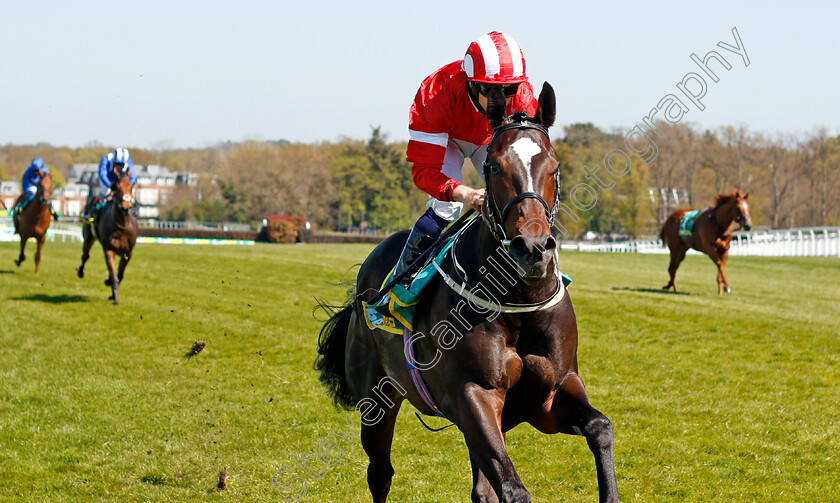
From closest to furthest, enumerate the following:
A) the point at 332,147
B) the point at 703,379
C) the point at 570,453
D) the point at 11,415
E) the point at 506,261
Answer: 1. the point at 506,261
2. the point at 570,453
3. the point at 11,415
4. the point at 703,379
5. the point at 332,147

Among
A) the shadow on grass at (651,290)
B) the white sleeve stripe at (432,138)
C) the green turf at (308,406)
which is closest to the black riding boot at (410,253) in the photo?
the white sleeve stripe at (432,138)

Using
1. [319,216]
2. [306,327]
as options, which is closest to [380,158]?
[319,216]

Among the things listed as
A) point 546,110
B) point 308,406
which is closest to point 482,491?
point 546,110

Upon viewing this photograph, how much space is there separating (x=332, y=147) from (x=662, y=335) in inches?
3504

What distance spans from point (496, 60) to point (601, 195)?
5668 centimetres

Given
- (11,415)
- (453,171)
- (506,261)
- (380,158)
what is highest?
(380,158)

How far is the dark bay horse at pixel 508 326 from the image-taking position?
134 inches

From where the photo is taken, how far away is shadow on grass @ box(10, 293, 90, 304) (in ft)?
51.9

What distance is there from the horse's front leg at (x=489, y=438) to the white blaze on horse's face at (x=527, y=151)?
3.43ft

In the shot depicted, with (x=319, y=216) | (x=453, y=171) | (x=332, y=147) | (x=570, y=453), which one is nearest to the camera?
(x=453, y=171)

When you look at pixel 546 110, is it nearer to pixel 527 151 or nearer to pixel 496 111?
pixel 496 111

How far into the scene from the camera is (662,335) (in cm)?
1290

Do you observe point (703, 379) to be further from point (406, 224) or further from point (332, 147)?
point (332, 147)

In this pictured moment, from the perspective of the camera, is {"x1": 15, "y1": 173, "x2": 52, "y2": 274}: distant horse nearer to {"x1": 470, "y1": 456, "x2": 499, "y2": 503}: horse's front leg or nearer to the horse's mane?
the horse's mane
